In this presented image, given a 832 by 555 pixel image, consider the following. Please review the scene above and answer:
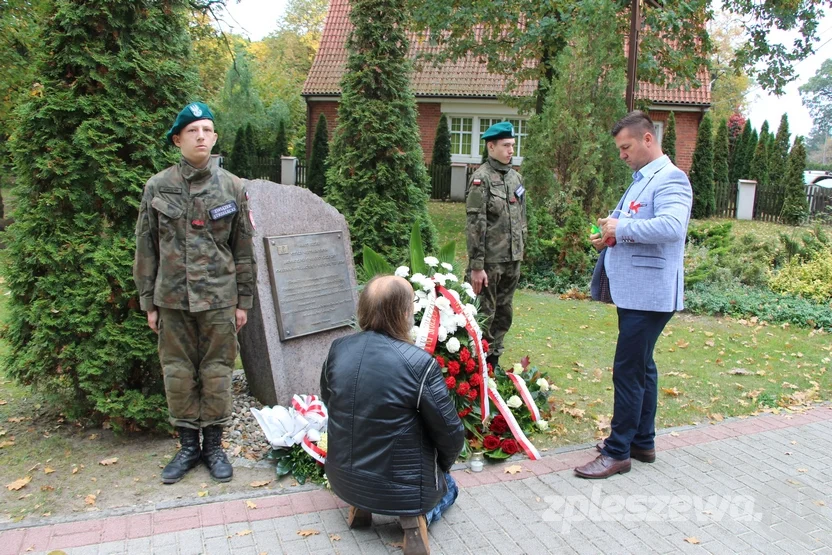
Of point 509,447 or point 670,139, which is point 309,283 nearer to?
point 509,447

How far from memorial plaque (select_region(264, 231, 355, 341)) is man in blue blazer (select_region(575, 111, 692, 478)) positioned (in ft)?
6.86

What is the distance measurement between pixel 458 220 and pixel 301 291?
42.1 feet

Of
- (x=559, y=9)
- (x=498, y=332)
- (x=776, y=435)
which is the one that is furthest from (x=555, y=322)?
(x=559, y=9)

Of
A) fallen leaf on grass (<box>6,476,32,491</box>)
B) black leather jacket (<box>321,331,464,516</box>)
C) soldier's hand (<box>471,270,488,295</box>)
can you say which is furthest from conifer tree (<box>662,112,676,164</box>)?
fallen leaf on grass (<box>6,476,32,491</box>)

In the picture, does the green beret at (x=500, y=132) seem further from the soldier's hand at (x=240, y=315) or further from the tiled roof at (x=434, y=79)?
the tiled roof at (x=434, y=79)

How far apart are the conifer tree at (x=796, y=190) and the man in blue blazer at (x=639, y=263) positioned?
18.9 m

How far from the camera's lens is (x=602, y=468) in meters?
4.05

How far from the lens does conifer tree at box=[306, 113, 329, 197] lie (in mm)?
20797

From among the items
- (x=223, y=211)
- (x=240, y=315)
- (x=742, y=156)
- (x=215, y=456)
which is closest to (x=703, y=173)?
(x=742, y=156)

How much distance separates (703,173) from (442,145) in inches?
334

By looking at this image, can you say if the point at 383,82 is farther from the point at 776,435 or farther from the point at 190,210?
the point at 776,435

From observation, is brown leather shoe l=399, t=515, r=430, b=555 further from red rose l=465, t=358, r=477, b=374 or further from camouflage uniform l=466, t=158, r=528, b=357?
camouflage uniform l=466, t=158, r=528, b=357

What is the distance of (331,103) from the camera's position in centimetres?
2375

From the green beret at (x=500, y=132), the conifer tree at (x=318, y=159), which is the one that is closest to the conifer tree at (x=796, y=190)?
the conifer tree at (x=318, y=159)
